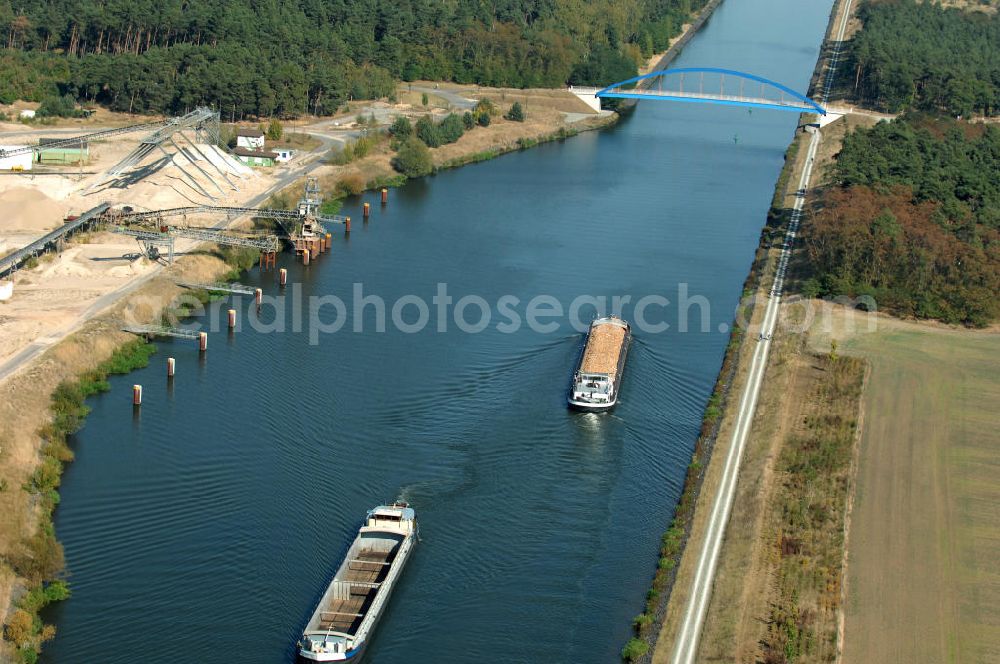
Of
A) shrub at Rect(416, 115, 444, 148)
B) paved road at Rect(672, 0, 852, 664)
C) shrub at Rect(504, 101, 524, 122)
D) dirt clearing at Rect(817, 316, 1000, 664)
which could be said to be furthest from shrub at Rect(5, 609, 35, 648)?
shrub at Rect(504, 101, 524, 122)

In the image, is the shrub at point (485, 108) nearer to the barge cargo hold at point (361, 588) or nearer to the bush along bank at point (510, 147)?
the bush along bank at point (510, 147)

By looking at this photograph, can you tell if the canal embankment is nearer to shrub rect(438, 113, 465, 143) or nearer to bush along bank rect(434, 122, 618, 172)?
bush along bank rect(434, 122, 618, 172)

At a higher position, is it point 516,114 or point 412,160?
point 516,114

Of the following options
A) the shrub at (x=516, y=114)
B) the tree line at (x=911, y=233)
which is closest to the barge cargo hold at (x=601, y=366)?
the tree line at (x=911, y=233)

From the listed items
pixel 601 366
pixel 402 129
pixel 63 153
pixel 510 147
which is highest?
pixel 402 129

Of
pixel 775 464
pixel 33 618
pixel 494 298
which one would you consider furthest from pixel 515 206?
pixel 33 618

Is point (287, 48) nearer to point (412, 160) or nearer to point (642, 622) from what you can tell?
point (412, 160)

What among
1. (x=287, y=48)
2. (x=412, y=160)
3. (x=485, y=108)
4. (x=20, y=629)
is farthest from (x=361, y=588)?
(x=287, y=48)
